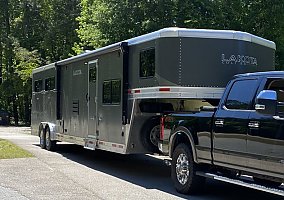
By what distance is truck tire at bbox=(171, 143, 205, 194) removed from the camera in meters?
9.05

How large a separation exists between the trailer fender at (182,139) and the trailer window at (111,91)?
2.50 m

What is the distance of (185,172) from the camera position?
9.26 metres

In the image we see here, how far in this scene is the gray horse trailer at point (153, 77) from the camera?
1013cm

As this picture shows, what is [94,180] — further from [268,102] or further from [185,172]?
[268,102]

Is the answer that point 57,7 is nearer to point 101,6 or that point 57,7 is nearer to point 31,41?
point 31,41

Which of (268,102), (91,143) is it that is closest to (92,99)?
(91,143)

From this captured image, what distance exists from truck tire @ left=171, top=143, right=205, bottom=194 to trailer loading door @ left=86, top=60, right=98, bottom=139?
4247mm

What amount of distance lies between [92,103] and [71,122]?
2.09m

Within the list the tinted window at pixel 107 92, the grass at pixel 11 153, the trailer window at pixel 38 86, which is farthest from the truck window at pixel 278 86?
the trailer window at pixel 38 86

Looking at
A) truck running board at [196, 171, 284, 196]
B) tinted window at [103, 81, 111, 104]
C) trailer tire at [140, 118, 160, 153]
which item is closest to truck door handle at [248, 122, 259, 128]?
Answer: truck running board at [196, 171, 284, 196]

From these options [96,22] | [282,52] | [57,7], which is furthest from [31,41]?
[282,52]

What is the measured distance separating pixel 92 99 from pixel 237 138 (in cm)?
646

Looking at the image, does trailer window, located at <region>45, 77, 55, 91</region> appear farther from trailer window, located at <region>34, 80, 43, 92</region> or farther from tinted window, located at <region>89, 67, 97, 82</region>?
tinted window, located at <region>89, 67, 97, 82</region>

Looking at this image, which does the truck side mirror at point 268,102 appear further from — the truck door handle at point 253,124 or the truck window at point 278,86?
the truck window at point 278,86
